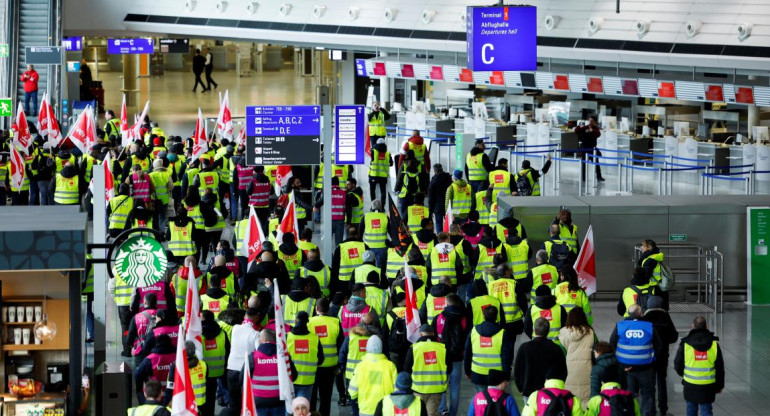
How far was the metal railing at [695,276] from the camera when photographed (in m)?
19.0

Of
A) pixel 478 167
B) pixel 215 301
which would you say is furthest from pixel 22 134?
pixel 215 301

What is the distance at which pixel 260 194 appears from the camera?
21.8 metres

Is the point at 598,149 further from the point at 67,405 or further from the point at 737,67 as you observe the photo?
the point at 67,405

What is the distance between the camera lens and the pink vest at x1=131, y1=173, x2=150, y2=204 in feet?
69.8

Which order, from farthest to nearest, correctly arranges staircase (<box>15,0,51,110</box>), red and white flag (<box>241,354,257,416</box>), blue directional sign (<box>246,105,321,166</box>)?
staircase (<box>15,0,51,110</box>), blue directional sign (<box>246,105,321,166</box>), red and white flag (<box>241,354,257,416</box>)

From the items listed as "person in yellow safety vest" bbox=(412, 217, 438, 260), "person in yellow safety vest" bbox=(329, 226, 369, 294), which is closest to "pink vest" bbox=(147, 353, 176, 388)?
"person in yellow safety vest" bbox=(329, 226, 369, 294)

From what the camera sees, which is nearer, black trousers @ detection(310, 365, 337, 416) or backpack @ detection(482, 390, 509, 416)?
backpack @ detection(482, 390, 509, 416)

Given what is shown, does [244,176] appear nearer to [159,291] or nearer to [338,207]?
[338,207]

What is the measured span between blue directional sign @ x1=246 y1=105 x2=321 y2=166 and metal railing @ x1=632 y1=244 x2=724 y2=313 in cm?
494

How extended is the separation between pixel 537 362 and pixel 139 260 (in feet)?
12.7

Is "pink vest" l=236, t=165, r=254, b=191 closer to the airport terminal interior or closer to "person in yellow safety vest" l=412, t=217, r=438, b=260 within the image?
the airport terminal interior

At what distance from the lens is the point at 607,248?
19.7 metres

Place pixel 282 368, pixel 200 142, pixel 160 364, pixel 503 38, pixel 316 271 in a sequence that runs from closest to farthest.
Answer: pixel 282 368 → pixel 160 364 → pixel 316 271 → pixel 503 38 → pixel 200 142

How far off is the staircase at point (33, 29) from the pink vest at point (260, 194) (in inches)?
731
